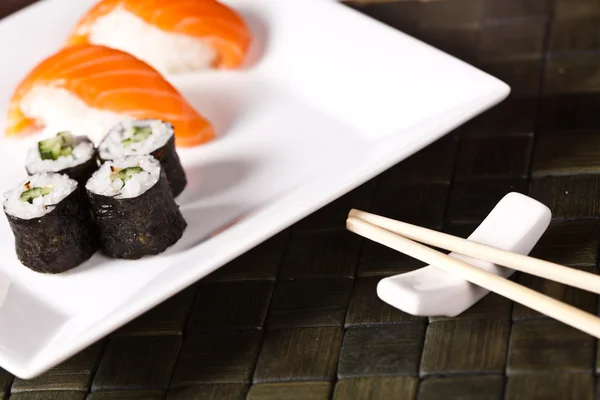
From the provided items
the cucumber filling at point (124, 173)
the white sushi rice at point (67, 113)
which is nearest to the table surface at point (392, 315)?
the cucumber filling at point (124, 173)

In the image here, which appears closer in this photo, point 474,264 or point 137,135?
point 474,264

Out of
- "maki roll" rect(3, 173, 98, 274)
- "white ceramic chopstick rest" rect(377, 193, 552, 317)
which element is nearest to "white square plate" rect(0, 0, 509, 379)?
"maki roll" rect(3, 173, 98, 274)

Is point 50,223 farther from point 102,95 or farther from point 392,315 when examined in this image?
point 392,315

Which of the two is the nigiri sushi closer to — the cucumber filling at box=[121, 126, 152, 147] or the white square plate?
the white square plate

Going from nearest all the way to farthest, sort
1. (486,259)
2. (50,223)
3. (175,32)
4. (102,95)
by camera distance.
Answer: (486,259) < (50,223) < (102,95) < (175,32)

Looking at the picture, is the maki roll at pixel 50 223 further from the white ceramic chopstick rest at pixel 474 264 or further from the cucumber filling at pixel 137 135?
the white ceramic chopstick rest at pixel 474 264

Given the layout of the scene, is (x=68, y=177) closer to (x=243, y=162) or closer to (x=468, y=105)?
(x=243, y=162)

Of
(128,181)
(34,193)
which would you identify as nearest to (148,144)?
(128,181)
